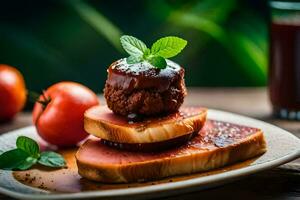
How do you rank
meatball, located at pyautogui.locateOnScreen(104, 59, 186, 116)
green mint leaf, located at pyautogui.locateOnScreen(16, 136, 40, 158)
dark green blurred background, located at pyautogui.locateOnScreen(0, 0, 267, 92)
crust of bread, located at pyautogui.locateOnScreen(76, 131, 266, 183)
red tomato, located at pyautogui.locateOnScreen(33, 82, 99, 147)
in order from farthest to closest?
1. dark green blurred background, located at pyautogui.locateOnScreen(0, 0, 267, 92)
2. red tomato, located at pyautogui.locateOnScreen(33, 82, 99, 147)
3. green mint leaf, located at pyautogui.locateOnScreen(16, 136, 40, 158)
4. meatball, located at pyautogui.locateOnScreen(104, 59, 186, 116)
5. crust of bread, located at pyautogui.locateOnScreen(76, 131, 266, 183)

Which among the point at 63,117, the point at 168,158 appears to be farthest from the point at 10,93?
the point at 168,158

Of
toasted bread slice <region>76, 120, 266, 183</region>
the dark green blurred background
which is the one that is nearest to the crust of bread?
toasted bread slice <region>76, 120, 266, 183</region>

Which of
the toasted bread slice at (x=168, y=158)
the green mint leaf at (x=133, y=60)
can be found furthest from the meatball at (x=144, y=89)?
the toasted bread slice at (x=168, y=158)

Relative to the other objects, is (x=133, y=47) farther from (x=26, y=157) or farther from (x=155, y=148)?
(x=26, y=157)

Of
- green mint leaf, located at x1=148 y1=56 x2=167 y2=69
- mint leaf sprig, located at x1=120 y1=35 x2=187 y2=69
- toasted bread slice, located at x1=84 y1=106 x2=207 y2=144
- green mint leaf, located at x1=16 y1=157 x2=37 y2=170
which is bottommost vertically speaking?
green mint leaf, located at x1=16 y1=157 x2=37 y2=170

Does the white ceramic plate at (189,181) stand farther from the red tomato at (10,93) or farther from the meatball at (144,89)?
the red tomato at (10,93)

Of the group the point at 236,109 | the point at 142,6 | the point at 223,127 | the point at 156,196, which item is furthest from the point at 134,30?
the point at 156,196

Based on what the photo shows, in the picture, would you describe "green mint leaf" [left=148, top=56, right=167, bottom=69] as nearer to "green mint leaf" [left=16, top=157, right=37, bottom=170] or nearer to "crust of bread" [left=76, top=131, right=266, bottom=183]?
"crust of bread" [left=76, top=131, right=266, bottom=183]
